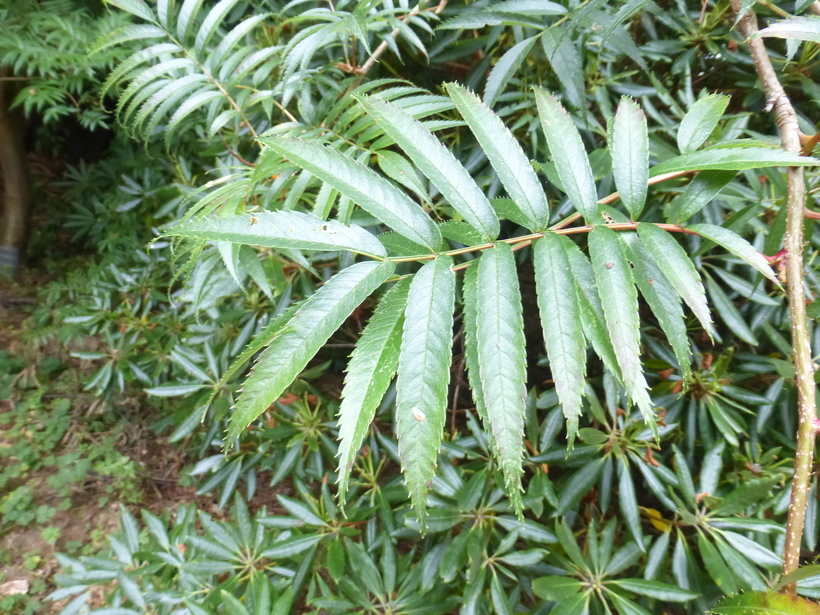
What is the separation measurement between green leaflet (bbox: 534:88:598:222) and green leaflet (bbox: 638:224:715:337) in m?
0.08

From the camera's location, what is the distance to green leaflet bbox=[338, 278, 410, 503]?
1.47ft

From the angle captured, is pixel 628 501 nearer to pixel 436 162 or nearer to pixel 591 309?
pixel 591 309

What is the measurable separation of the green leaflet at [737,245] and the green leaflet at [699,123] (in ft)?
0.51

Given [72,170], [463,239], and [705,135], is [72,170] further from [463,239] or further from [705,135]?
[705,135]

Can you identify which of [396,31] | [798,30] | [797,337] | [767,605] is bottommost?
[767,605]

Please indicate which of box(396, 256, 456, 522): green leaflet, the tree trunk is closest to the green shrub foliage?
box(396, 256, 456, 522): green leaflet

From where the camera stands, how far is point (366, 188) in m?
0.57

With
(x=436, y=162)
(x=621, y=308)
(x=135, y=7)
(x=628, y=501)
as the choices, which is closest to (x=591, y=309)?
(x=621, y=308)

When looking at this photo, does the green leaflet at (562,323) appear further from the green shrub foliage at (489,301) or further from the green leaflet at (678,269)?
the green leaflet at (678,269)

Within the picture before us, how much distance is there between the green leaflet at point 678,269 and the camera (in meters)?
0.54

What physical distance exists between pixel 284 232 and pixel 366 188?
4.8 inches

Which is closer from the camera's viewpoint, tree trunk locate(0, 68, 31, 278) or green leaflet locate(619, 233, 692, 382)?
green leaflet locate(619, 233, 692, 382)

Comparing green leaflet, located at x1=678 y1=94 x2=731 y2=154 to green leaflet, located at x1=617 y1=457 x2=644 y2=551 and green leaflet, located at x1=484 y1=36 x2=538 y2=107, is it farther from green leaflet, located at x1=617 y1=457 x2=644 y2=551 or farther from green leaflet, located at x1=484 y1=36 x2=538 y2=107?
green leaflet, located at x1=617 y1=457 x2=644 y2=551

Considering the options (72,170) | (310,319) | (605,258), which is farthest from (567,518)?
(72,170)
